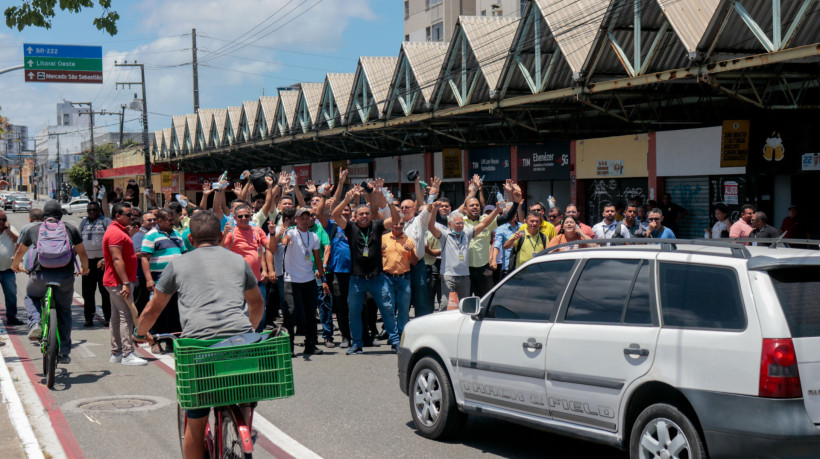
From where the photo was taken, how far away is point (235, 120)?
44875mm

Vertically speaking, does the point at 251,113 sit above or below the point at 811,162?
above

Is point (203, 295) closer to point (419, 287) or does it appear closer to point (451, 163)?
point (419, 287)

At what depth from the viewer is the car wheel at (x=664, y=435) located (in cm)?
474

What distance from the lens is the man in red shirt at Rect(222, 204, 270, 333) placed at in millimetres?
9945

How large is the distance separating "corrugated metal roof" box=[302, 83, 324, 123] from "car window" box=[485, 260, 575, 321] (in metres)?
27.6

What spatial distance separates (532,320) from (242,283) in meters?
2.13

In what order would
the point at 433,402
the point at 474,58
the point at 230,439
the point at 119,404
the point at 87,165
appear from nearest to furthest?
the point at 230,439 < the point at 433,402 < the point at 119,404 < the point at 474,58 < the point at 87,165

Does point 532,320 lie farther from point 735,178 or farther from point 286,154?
point 286,154

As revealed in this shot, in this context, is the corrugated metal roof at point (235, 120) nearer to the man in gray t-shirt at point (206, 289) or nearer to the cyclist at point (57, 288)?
the cyclist at point (57, 288)

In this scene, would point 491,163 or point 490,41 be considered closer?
point 490,41

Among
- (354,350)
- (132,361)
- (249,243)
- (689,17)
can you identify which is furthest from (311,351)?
(689,17)

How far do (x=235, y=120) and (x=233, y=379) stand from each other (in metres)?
41.7

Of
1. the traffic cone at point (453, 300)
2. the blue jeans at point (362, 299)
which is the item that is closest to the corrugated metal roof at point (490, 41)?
the traffic cone at point (453, 300)

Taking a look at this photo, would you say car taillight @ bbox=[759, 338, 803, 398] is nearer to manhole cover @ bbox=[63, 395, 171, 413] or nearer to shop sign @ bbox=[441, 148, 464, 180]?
manhole cover @ bbox=[63, 395, 171, 413]
